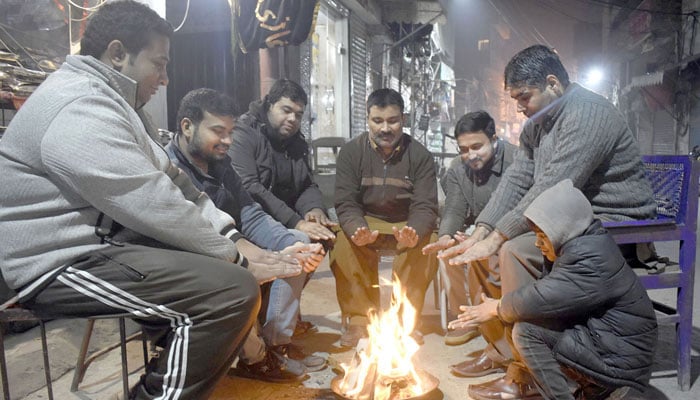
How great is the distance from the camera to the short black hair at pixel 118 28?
234 centimetres

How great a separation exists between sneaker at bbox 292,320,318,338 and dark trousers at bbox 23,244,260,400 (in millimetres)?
2356

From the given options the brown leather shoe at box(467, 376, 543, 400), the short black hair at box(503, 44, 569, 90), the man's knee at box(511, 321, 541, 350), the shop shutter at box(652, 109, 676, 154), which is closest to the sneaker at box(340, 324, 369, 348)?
the brown leather shoe at box(467, 376, 543, 400)

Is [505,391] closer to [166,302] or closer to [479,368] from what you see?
[479,368]

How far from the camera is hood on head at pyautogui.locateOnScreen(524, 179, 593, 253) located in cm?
254

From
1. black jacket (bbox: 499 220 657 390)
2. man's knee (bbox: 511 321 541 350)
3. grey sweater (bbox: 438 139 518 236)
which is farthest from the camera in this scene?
grey sweater (bbox: 438 139 518 236)

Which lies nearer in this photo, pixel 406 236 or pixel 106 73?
pixel 106 73

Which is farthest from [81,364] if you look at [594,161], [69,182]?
[594,161]

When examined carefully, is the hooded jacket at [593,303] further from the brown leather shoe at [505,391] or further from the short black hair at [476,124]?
the short black hair at [476,124]

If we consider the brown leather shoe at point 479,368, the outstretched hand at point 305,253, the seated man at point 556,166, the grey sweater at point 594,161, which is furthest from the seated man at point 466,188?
the outstretched hand at point 305,253

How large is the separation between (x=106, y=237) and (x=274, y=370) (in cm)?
182

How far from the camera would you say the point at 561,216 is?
100 inches

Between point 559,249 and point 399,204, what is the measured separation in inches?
88.2

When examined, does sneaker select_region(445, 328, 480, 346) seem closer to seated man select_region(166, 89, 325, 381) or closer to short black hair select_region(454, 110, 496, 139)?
seated man select_region(166, 89, 325, 381)

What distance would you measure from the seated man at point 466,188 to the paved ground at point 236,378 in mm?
458
